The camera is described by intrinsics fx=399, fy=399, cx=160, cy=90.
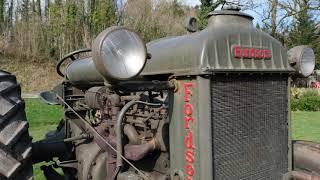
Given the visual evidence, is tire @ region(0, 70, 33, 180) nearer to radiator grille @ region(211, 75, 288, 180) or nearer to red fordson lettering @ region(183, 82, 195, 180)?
red fordson lettering @ region(183, 82, 195, 180)

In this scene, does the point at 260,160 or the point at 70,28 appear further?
the point at 70,28

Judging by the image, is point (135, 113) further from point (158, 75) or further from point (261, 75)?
point (261, 75)

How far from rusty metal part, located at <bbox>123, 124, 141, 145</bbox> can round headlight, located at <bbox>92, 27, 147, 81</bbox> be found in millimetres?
813

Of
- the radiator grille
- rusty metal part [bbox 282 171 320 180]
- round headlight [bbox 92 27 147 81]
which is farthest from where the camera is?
rusty metal part [bbox 282 171 320 180]

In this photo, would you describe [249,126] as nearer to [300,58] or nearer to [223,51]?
[223,51]

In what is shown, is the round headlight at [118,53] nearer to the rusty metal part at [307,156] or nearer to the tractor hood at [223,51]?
the tractor hood at [223,51]

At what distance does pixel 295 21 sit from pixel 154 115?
1178 inches

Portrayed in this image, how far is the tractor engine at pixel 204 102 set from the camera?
2.42 metres

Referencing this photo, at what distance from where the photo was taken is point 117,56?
2316 millimetres

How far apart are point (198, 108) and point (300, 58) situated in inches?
39.2

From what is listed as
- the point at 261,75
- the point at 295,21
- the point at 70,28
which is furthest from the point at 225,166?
the point at 295,21

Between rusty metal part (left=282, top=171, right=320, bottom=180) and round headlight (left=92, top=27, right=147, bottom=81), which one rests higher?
round headlight (left=92, top=27, right=147, bottom=81)

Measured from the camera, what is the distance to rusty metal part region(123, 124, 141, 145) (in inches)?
119

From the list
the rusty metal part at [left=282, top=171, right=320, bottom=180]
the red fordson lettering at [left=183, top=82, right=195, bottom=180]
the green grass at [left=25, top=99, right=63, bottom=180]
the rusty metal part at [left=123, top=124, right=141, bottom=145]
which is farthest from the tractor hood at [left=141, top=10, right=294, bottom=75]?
the green grass at [left=25, top=99, right=63, bottom=180]
